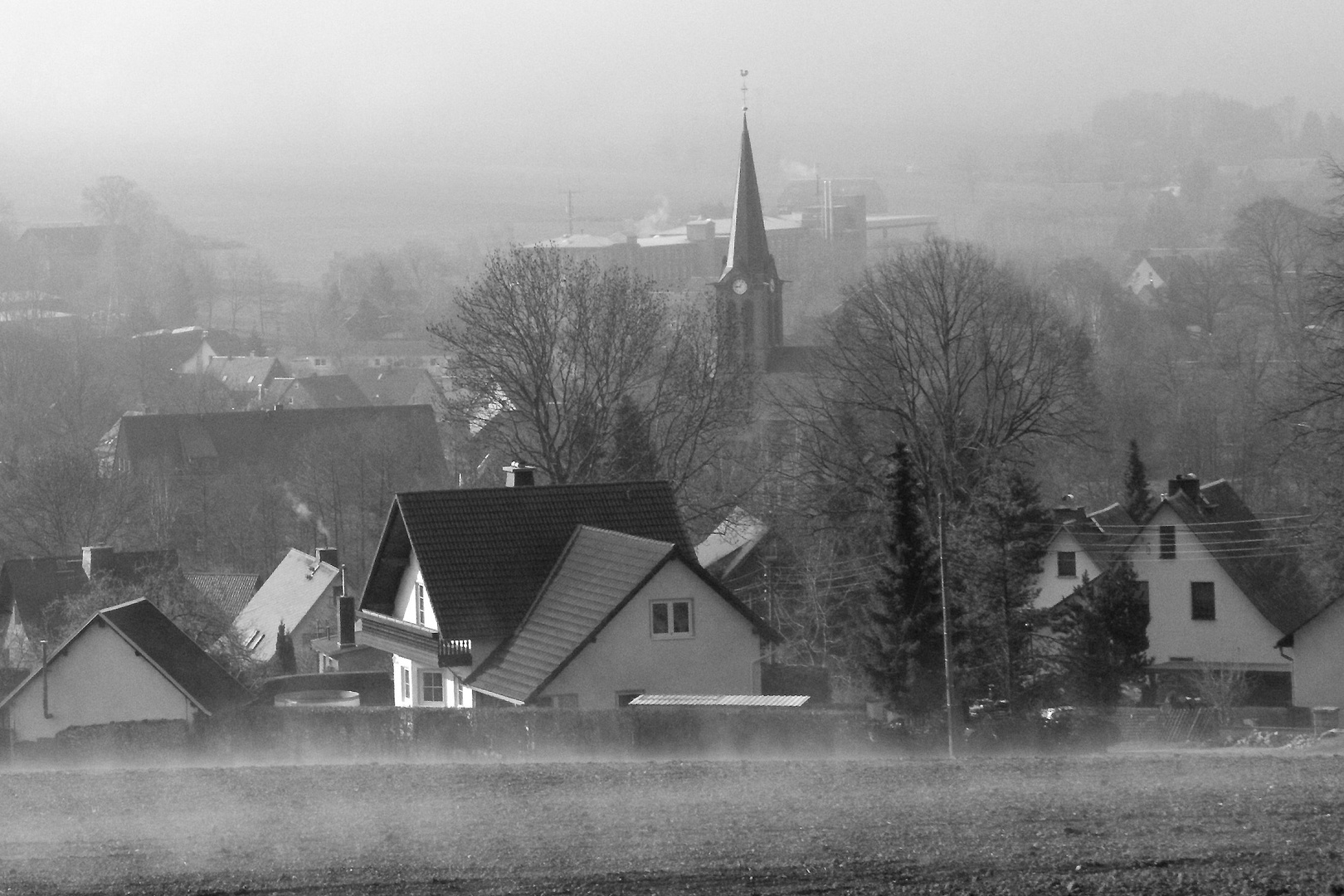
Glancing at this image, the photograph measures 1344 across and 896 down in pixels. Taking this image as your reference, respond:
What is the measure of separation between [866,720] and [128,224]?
172551mm

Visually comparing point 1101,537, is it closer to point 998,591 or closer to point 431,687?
point 998,591

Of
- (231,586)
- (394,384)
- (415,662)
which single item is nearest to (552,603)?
(415,662)

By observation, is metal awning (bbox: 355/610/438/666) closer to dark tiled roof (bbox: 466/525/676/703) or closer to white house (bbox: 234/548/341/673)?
dark tiled roof (bbox: 466/525/676/703)

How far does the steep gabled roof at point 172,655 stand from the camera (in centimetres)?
2750

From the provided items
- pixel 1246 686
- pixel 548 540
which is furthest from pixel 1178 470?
pixel 548 540

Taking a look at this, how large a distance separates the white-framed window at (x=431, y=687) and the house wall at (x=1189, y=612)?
20.4m

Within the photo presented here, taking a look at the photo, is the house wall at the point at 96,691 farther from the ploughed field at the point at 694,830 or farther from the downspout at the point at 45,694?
the ploughed field at the point at 694,830

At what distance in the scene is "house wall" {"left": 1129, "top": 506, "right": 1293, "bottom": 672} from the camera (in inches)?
1636

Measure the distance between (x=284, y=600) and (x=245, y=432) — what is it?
3686 cm

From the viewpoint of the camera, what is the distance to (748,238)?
81188 millimetres

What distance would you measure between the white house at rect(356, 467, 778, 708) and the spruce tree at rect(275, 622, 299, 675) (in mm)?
16301

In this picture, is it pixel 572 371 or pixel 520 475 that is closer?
pixel 520 475

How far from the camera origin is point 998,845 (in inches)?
429

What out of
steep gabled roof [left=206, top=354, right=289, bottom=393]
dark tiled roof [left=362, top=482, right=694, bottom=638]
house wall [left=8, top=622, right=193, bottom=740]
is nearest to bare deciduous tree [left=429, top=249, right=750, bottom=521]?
dark tiled roof [left=362, top=482, right=694, bottom=638]
